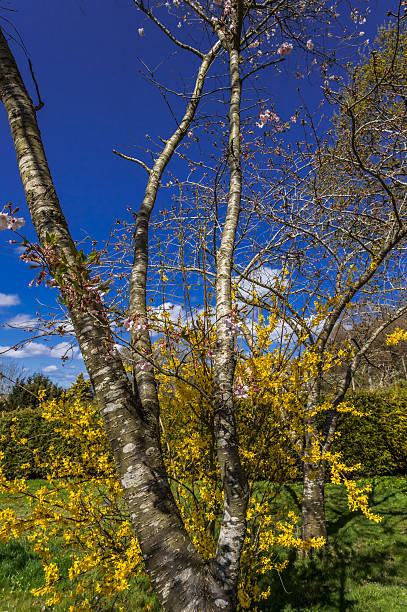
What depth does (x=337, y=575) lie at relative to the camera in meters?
3.91

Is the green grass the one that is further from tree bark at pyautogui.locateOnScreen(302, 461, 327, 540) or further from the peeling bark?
the peeling bark

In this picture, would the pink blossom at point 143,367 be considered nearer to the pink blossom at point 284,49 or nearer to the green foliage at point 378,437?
the pink blossom at point 284,49

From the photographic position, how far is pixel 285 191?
4688mm

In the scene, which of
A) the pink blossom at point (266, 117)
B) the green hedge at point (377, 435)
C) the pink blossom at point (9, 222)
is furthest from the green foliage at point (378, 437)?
the pink blossom at point (9, 222)

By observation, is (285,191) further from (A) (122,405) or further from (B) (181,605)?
(B) (181,605)

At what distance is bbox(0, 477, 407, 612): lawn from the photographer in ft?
10.9

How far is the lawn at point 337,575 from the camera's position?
3.31 metres

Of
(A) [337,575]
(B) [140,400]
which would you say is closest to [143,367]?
(B) [140,400]

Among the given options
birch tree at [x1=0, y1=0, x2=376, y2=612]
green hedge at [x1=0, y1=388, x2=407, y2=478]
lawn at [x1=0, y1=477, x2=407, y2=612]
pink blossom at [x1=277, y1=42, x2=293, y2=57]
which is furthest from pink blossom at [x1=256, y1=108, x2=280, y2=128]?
green hedge at [x1=0, y1=388, x2=407, y2=478]

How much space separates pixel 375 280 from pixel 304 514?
12.2 feet

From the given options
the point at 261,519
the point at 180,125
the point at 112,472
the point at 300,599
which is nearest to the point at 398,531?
the point at 300,599

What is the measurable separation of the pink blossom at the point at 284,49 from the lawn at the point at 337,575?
467 cm

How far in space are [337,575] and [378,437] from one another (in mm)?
4232

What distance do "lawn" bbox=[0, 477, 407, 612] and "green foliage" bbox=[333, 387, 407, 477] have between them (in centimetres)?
184
